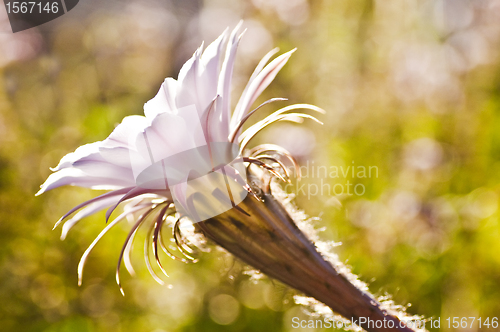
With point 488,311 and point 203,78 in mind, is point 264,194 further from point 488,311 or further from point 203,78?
point 488,311

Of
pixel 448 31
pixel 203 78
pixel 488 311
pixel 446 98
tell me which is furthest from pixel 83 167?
pixel 448 31

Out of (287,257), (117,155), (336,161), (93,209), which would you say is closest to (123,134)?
(117,155)

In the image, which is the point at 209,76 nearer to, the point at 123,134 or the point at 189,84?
the point at 189,84

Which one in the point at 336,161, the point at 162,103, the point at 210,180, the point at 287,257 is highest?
the point at 336,161

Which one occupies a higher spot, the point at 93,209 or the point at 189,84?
the point at 189,84

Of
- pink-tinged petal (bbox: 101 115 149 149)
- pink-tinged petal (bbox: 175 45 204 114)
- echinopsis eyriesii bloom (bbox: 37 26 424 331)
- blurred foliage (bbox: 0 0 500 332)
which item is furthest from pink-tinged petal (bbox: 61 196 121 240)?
blurred foliage (bbox: 0 0 500 332)

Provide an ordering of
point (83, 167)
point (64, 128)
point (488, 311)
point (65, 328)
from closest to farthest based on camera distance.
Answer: point (83, 167), point (488, 311), point (65, 328), point (64, 128)
